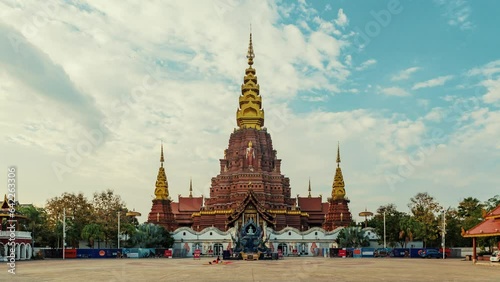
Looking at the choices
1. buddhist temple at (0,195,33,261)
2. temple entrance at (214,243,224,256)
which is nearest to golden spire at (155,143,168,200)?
temple entrance at (214,243,224,256)

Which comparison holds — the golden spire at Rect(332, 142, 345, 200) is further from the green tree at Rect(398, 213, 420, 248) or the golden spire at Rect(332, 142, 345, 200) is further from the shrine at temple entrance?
the green tree at Rect(398, 213, 420, 248)

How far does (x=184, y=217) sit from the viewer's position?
113312 millimetres

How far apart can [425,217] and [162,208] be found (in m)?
47.6

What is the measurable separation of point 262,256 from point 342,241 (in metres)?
25.1

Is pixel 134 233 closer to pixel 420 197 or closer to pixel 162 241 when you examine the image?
pixel 162 241

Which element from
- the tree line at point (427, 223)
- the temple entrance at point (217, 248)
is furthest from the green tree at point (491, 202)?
the temple entrance at point (217, 248)

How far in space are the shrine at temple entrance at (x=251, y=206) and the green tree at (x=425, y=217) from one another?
44.2ft

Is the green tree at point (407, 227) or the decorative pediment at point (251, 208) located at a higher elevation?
the decorative pediment at point (251, 208)

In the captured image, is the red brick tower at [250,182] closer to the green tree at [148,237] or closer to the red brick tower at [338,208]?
the red brick tower at [338,208]

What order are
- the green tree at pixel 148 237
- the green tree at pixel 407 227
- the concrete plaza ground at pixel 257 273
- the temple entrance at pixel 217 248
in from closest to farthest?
1. the concrete plaza ground at pixel 257 273
2. the green tree at pixel 148 237
3. the green tree at pixel 407 227
4. the temple entrance at pixel 217 248

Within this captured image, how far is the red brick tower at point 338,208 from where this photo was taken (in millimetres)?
100750

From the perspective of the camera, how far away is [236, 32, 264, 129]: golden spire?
361 feet

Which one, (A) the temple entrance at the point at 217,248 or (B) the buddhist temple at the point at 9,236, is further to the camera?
(A) the temple entrance at the point at 217,248

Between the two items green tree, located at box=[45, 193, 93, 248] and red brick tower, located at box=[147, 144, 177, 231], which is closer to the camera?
green tree, located at box=[45, 193, 93, 248]
